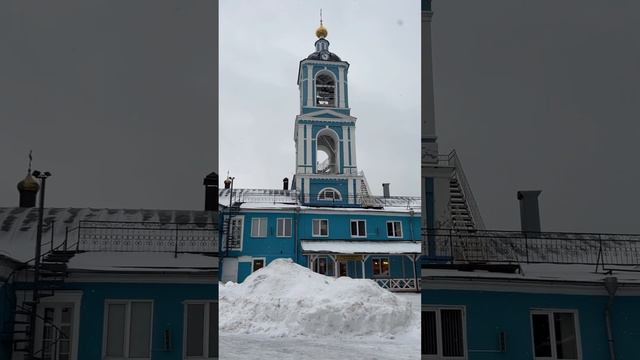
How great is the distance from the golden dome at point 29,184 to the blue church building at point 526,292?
Result: 261cm

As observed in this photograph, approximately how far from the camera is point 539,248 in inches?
142

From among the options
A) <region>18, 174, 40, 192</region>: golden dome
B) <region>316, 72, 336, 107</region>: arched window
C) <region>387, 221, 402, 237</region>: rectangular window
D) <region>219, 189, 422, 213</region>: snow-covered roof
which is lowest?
<region>387, 221, 402, 237</region>: rectangular window

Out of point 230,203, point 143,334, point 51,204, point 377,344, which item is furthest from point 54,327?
point 377,344

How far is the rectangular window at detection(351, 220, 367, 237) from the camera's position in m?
3.94

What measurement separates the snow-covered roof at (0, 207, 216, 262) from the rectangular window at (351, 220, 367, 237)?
975 millimetres

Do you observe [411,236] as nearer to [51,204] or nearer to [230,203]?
[230,203]

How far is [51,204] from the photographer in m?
3.75

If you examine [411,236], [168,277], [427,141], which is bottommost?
[168,277]

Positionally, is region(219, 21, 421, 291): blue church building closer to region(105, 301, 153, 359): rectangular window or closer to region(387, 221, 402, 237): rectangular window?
region(387, 221, 402, 237): rectangular window

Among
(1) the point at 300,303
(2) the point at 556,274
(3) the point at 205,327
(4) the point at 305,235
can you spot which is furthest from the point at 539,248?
(3) the point at 205,327

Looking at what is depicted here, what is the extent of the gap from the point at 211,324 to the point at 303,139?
1.46 m

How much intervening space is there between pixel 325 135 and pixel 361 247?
2.70ft

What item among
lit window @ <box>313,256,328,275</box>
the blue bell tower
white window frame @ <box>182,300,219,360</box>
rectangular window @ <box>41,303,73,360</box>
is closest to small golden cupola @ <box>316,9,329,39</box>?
the blue bell tower

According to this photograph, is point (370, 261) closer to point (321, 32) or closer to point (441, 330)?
point (441, 330)
